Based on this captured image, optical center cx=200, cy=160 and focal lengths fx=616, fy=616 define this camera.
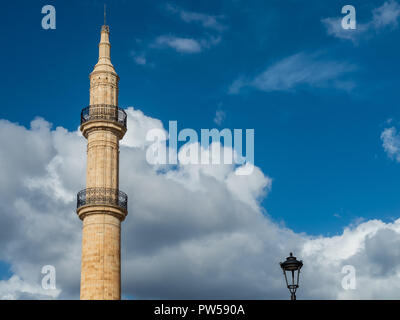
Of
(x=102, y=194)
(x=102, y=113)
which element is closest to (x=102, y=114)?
(x=102, y=113)

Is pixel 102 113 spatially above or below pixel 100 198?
above

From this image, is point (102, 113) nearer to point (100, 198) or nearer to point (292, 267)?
point (100, 198)

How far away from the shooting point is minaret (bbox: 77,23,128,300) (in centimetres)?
4022

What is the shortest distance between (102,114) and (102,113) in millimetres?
80

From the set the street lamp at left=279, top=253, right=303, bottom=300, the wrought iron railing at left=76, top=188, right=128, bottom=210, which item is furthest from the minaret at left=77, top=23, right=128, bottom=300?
the street lamp at left=279, top=253, right=303, bottom=300

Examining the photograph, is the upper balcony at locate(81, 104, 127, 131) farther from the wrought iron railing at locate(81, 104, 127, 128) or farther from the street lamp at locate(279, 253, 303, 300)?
the street lamp at locate(279, 253, 303, 300)

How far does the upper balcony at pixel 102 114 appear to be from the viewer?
43969 mm

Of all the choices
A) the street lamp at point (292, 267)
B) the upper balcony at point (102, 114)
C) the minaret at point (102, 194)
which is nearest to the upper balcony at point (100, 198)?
the minaret at point (102, 194)

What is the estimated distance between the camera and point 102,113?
44062 millimetres
